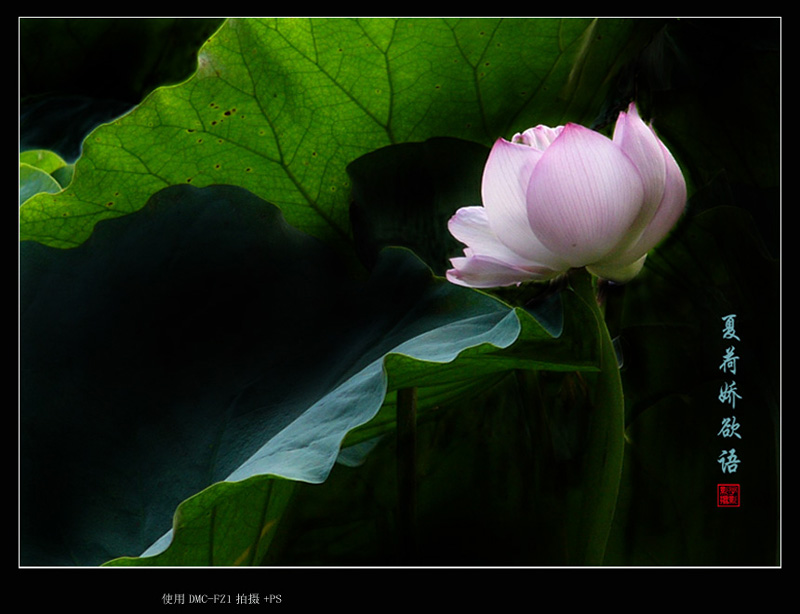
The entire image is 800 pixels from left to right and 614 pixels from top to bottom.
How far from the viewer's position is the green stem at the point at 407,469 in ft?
1.60

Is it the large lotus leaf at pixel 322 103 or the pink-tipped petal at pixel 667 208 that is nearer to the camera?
the pink-tipped petal at pixel 667 208

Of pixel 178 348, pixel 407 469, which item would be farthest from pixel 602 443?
pixel 178 348

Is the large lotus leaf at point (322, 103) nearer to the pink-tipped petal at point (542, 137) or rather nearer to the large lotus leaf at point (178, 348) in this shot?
the large lotus leaf at point (178, 348)

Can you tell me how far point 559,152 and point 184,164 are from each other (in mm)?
293

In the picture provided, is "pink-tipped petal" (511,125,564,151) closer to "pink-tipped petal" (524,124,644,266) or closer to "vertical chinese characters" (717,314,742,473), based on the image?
"pink-tipped petal" (524,124,644,266)

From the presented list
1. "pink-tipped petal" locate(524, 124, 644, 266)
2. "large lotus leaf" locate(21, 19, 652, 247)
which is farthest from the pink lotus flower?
"large lotus leaf" locate(21, 19, 652, 247)

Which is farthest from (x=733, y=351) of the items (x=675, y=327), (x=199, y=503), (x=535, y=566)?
(x=199, y=503)

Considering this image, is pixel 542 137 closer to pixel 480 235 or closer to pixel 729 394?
pixel 480 235

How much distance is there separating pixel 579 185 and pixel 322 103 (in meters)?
0.25

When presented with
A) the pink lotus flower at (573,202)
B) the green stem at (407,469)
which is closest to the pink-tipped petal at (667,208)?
the pink lotus flower at (573,202)

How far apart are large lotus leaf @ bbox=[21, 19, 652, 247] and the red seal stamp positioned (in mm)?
289

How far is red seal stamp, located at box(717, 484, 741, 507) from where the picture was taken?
1.92 feet

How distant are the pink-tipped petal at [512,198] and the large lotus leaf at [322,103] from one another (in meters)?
0.19

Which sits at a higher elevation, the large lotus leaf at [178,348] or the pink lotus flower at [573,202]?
the pink lotus flower at [573,202]
